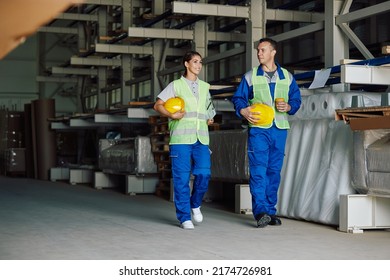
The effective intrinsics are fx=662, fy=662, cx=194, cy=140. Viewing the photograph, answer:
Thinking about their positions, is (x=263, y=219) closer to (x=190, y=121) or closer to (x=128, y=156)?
(x=190, y=121)

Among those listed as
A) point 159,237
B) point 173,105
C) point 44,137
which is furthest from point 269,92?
point 44,137

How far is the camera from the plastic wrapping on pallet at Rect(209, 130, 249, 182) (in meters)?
7.68

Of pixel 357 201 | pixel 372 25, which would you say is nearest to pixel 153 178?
pixel 372 25

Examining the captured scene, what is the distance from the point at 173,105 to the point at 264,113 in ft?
2.63

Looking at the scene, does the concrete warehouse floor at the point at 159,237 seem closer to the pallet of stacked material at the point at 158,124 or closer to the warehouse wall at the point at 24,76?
the pallet of stacked material at the point at 158,124

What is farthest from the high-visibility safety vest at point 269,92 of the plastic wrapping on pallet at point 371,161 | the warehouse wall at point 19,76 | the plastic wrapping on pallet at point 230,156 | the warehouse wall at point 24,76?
the warehouse wall at point 19,76

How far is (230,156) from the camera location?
26.2 ft

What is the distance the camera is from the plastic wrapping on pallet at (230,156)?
7684 mm

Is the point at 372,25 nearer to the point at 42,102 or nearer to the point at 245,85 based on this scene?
the point at 245,85

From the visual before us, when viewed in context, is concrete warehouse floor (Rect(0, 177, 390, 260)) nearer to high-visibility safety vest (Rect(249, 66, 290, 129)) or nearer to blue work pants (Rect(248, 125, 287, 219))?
blue work pants (Rect(248, 125, 287, 219))

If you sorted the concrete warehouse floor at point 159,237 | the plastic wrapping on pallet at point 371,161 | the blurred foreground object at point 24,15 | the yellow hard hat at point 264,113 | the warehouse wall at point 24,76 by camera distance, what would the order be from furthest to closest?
the warehouse wall at point 24,76, the yellow hard hat at point 264,113, the plastic wrapping on pallet at point 371,161, the concrete warehouse floor at point 159,237, the blurred foreground object at point 24,15

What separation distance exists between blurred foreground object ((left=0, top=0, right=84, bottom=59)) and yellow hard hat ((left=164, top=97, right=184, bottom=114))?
4.51 m

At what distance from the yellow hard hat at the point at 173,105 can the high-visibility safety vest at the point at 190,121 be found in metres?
0.09

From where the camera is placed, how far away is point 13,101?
1091 inches
